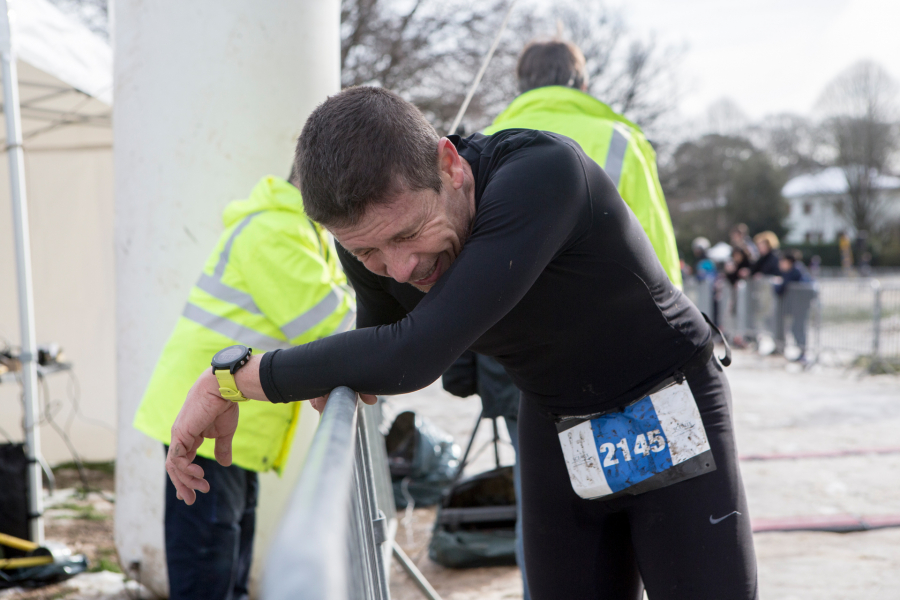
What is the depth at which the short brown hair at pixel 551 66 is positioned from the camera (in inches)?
110

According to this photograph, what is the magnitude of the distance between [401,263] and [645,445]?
646mm

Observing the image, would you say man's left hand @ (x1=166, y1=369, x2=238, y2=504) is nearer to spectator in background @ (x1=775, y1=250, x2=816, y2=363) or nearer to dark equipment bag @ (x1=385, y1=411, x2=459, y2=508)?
dark equipment bag @ (x1=385, y1=411, x2=459, y2=508)

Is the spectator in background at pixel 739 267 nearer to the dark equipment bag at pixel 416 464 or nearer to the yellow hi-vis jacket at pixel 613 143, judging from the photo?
the dark equipment bag at pixel 416 464

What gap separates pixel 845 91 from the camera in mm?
40969

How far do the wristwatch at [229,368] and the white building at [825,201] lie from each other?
47.4 m

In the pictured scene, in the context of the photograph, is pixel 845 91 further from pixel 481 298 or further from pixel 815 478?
pixel 481 298

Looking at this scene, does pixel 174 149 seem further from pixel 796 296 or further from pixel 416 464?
pixel 796 296

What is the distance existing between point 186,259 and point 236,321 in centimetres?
113

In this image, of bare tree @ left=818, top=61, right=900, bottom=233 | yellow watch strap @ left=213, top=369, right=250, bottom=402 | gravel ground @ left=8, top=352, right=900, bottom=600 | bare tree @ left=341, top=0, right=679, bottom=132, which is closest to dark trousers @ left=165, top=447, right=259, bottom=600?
gravel ground @ left=8, top=352, right=900, bottom=600

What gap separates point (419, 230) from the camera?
123cm

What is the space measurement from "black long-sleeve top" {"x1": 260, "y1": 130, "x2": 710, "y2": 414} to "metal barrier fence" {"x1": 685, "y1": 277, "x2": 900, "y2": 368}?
30.9ft

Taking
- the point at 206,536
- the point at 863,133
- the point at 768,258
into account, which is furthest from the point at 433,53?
the point at 863,133

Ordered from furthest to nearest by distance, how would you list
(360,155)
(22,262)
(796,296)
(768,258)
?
(768,258) → (796,296) → (22,262) → (360,155)

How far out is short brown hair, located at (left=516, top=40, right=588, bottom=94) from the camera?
279cm
